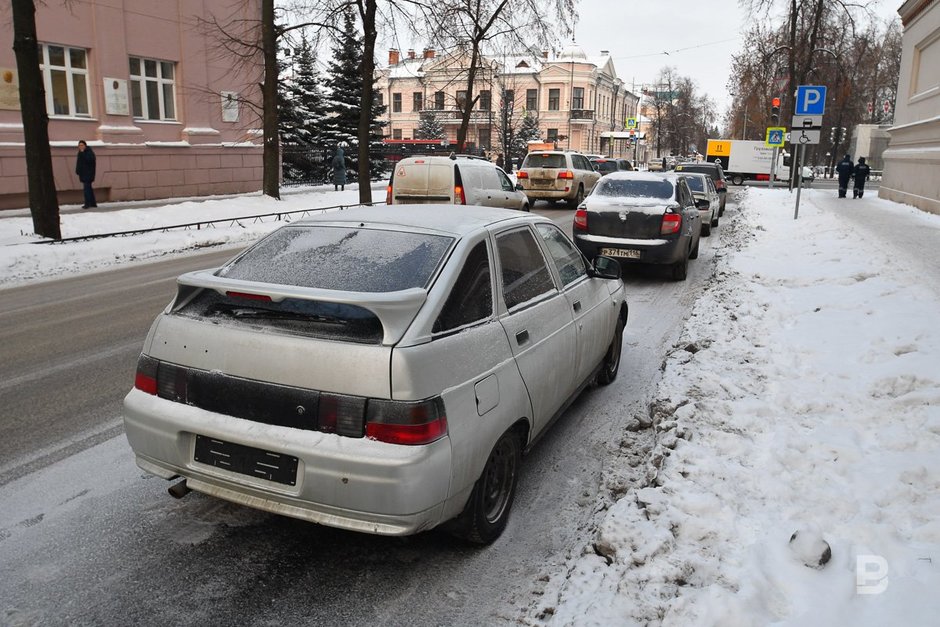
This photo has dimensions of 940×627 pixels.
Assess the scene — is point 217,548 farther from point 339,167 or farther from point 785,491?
point 339,167

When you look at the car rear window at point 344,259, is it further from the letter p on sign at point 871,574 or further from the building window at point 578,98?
the building window at point 578,98

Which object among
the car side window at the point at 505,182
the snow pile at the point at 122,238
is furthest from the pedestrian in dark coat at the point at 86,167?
the car side window at the point at 505,182

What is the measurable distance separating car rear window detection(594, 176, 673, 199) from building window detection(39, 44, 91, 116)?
17409 mm

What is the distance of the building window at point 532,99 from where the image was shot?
8406 centimetres

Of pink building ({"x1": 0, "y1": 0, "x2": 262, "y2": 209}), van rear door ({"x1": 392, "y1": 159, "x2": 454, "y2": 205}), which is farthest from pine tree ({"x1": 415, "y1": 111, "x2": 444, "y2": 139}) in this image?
van rear door ({"x1": 392, "y1": 159, "x2": 454, "y2": 205})

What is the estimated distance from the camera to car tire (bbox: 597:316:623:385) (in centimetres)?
606

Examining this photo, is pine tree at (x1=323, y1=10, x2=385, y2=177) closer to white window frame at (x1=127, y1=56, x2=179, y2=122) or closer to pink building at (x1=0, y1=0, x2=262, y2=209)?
pink building at (x1=0, y1=0, x2=262, y2=209)

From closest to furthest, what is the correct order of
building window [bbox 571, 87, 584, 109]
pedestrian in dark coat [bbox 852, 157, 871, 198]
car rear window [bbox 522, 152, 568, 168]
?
1. car rear window [bbox 522, 152, 568, 168]
2. pedestrian in dark coat [bbox 852, 157, 871, 198]
3. building window [bbox 571, 87, 584, 109]

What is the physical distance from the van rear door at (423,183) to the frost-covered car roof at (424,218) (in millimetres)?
10582

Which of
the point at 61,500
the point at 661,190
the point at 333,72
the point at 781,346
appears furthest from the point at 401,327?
the point at 333,72

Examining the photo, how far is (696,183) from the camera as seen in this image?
61.7 ft

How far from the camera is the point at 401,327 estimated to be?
10.3ft

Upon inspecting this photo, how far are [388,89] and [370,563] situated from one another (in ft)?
290

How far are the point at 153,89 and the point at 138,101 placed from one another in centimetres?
79
